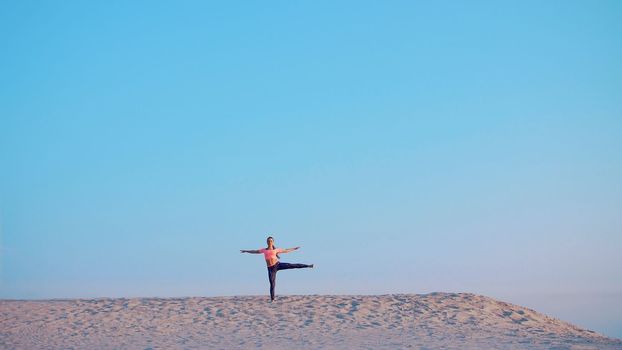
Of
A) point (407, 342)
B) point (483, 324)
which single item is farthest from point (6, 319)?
point (483, 324)

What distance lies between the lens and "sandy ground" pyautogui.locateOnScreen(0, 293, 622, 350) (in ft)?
57.7

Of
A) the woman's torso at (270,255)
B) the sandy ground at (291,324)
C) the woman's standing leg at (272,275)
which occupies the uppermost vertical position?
the woman's torso at (270,255)

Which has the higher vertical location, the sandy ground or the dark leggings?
the dark leggings

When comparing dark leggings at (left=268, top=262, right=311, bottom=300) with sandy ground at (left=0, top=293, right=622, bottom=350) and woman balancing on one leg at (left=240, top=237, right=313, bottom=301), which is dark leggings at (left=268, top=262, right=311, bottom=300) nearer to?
woman balancing on one leg at (left=240, top=237, right=313, bottom=301)

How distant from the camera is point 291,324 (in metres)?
19.8

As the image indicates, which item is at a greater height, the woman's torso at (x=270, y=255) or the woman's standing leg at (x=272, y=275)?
the woman's torso at (x=270, y=255)

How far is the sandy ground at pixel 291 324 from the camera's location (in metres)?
17.6

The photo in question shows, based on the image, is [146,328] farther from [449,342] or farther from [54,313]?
[449,342]

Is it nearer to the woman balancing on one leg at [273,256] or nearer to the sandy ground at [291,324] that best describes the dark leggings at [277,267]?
the woman balancing on one leg at [273,256]

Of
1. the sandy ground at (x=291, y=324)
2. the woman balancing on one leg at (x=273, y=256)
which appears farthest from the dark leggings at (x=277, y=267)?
the sandy ground at (x=291, y=324)

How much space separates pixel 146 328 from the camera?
1983 centimetres

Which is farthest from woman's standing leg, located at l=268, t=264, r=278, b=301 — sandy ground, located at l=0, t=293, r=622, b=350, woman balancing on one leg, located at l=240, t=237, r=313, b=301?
sandy ground, located at l=0, t=293, r=622, b=350

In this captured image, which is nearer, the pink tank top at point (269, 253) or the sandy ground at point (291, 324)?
the sandy ground at point (291, 324)

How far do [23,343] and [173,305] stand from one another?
518 centimetres
